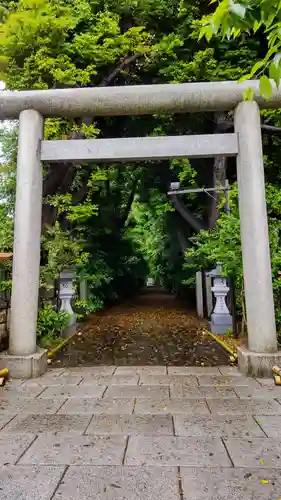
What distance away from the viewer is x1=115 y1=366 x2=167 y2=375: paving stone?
472 cm

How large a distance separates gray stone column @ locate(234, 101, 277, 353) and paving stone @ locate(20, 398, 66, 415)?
2675 millimetres

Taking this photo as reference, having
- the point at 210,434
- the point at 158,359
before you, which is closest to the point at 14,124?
the point at 158,359

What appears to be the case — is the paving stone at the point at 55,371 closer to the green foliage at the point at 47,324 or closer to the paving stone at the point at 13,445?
the green foliage at the point at 47,324

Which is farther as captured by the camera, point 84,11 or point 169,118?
point 169,118

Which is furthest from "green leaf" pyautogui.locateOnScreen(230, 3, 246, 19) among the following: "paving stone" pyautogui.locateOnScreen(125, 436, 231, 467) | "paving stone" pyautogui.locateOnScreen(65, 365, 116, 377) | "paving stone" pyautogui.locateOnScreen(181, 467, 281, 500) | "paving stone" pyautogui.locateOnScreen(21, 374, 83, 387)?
"paving stone" pyautogui.locateOnScreen(65, 365, 116, 377)

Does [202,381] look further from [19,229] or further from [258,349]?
[19,229]

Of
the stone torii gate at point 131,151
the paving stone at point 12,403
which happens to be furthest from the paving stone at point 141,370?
the paving stone at point 12,403

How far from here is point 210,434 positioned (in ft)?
8.99

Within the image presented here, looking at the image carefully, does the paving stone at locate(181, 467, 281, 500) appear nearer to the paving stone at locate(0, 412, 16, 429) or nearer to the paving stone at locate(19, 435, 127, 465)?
the paving stone at locate(19, 435, 127, 465)

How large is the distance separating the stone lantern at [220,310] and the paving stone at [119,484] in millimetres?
6100

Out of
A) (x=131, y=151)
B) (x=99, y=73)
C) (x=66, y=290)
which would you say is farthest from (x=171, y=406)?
(x=99, y=73)

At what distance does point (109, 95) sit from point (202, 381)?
4241mm

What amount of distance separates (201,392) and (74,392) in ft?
4.91

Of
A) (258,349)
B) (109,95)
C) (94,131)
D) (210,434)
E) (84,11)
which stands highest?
(84,11)
